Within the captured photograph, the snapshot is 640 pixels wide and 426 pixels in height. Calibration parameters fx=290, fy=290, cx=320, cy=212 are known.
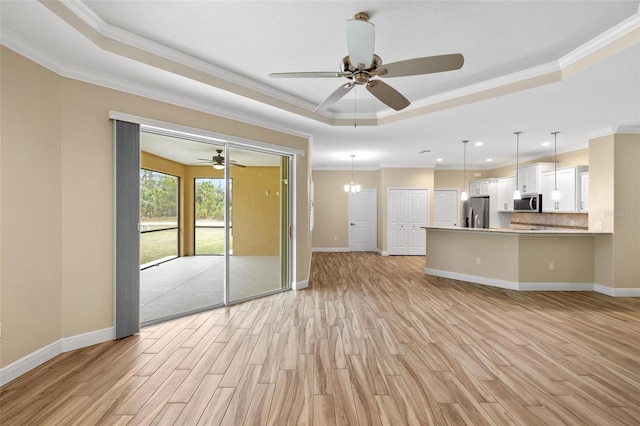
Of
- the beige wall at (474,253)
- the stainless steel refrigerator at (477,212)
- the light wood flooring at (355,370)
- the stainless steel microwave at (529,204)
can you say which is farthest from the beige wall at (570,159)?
the light wood flooring at (355,370)

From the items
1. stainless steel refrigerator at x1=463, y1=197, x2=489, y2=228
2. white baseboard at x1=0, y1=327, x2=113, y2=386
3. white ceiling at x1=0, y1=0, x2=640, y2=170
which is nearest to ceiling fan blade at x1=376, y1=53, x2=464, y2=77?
white ceiling at x1=0, y1=0, x2=640, y2=170

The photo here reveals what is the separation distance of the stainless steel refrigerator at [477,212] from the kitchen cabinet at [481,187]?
0.15 meters

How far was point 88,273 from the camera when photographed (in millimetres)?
2916

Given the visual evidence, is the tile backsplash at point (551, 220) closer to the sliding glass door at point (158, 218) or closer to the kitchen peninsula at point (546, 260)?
the kitchen peninsula at point (546, 260)

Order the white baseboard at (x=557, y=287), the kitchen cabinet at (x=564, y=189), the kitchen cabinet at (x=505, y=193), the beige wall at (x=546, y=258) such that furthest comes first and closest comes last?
the kitchen cabinet at (x=505, y=193) < the kitchen cabinet at (x=564, y=189) < the beige wall at (x=546, y=258) < the white baseboard at (x=557, y=287)

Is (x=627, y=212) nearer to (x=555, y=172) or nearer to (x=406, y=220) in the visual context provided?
(x=555, y=172)

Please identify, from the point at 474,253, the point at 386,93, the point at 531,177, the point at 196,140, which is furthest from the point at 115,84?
the point at 531,177

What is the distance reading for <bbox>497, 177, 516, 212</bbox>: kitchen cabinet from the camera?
7.62 metres

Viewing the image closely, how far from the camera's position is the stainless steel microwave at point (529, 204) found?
6.62m

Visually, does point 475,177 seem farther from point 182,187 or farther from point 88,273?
point 88,273

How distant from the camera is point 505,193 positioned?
7824mm

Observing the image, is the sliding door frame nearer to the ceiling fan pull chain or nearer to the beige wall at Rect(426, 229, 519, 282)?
the ceiling fan pull chain

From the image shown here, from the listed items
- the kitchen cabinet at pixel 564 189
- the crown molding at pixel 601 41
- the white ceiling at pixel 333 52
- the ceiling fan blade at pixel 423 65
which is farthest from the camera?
the kitchen cabinet at pixel 564 189

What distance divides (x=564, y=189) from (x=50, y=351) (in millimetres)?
8466
